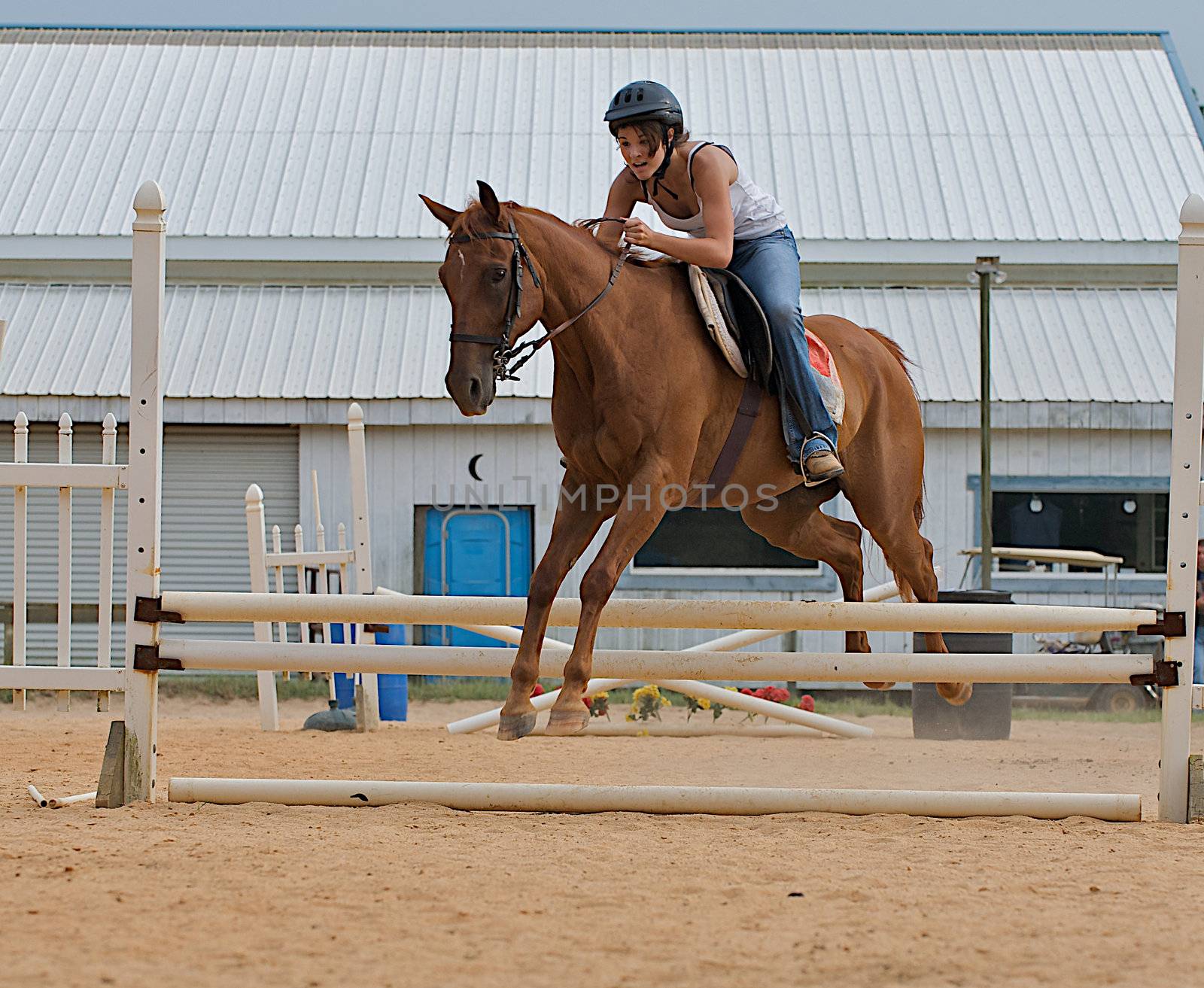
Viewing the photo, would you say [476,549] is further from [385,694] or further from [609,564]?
[609,564]

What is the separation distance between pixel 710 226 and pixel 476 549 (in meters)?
10.0

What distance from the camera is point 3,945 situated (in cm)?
285

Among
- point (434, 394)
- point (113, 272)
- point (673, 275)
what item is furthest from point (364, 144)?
point (673, 275)

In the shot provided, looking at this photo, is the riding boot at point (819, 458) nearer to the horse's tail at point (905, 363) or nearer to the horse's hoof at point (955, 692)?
the horse's tail at point (905, 363)

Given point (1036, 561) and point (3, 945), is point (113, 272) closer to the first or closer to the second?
point (1036, 561)

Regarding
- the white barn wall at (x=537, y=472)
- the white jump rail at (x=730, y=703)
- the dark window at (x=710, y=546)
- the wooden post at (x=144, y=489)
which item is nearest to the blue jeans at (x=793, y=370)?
the wooden post at (x=144, y=489)

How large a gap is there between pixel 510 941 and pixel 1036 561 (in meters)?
12.1

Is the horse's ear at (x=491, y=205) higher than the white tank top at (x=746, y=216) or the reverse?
the reverse

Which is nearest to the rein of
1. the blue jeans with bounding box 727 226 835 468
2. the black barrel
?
the blue jeans with bounding box 727 226 835 468

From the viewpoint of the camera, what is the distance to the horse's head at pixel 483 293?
418 centimetres

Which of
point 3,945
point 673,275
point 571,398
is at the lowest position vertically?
point 3,945

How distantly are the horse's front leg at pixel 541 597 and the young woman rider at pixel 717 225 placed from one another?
0.85 meters

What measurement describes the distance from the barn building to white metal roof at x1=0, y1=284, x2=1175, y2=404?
41mm

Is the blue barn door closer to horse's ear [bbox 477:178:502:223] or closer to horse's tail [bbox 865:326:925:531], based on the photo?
horse's tail [bbox 865:326:925:531]
